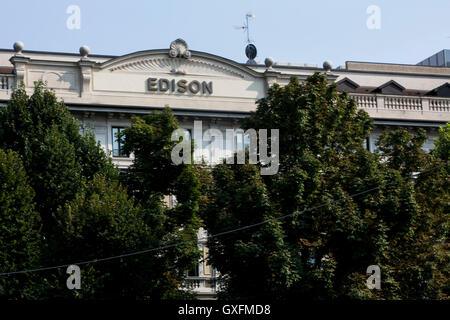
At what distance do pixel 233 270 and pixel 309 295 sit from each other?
3172mm

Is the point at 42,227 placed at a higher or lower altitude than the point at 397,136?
lower

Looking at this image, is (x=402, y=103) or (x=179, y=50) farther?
(x=402, y=103)

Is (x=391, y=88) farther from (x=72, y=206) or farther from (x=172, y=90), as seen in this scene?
(x=72, y=206)

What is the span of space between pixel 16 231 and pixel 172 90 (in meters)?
16.6

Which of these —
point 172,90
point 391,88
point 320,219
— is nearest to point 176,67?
point 172,90

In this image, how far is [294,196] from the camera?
4419 cm

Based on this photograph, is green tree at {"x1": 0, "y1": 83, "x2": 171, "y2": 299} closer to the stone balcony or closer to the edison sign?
the edison sign

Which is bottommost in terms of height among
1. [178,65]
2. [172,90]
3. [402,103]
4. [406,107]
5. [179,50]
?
[406,107]

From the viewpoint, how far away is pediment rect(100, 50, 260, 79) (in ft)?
197

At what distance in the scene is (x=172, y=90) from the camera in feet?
199

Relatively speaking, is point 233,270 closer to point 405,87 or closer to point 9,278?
point 9,278

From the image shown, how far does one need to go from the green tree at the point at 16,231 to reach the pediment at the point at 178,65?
13.7m
